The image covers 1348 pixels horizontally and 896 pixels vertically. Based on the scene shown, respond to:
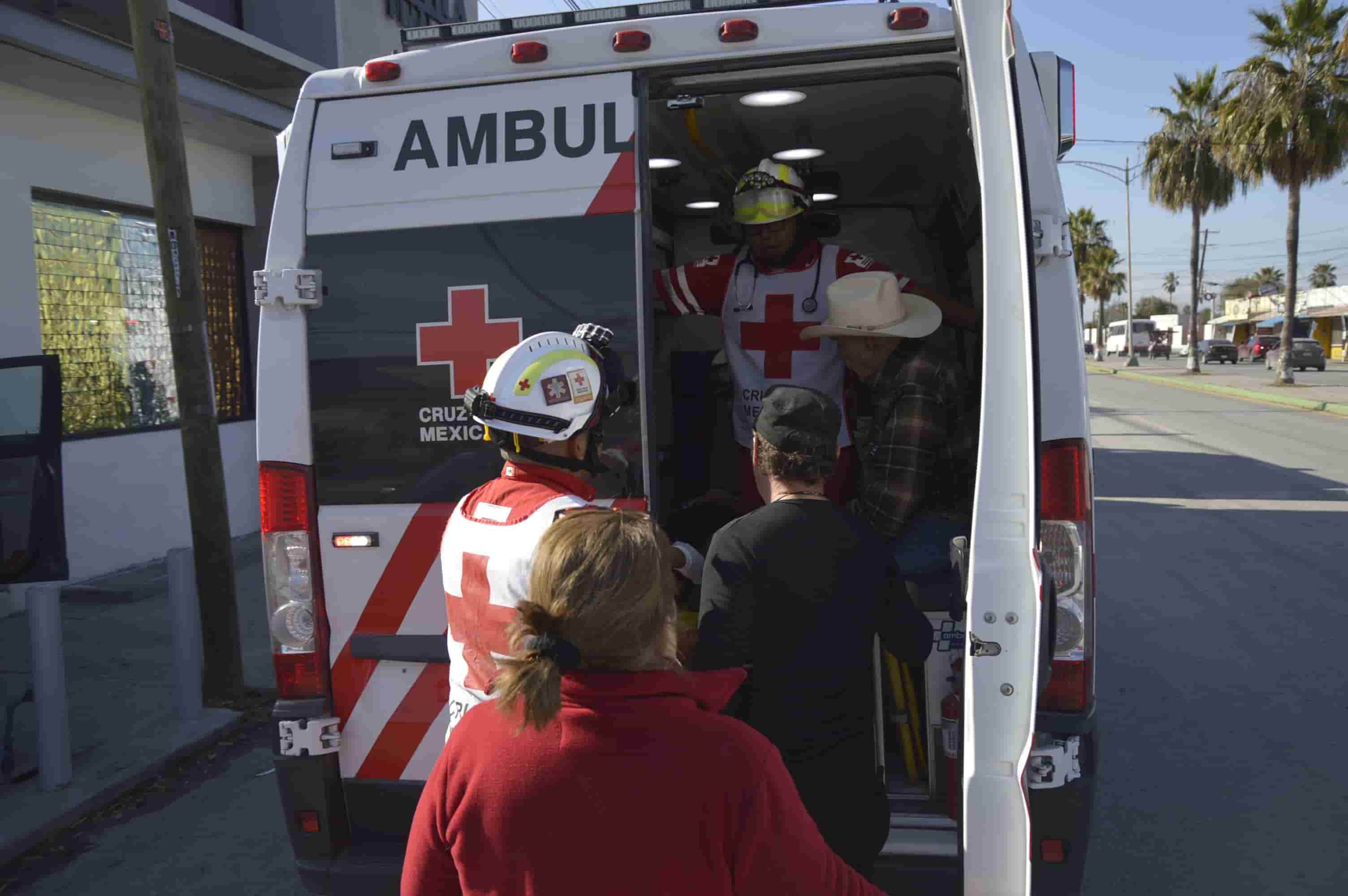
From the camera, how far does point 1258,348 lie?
193ft

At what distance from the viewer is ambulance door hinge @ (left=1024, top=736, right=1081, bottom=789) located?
263 centimetres

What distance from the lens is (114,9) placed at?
7656 mm

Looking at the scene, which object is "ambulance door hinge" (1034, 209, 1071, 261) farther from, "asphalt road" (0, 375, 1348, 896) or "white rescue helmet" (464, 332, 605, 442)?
"asphalt road" (0, 375, 1348, 896)

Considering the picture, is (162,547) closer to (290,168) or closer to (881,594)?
(290,168)

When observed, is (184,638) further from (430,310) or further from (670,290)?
(430,310)

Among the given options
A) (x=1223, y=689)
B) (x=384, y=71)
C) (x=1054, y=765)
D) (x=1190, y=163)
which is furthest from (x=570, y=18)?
(x=1190, y=163)

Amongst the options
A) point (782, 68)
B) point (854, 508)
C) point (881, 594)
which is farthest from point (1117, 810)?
point (782, 68)

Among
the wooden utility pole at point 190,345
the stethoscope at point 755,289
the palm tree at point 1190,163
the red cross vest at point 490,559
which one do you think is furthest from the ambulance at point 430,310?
the palm tree at point 1190,163

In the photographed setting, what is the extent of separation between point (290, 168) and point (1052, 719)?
2.53 m

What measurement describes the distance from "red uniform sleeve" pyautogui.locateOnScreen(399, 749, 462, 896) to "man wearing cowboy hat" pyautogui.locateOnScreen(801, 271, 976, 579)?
71.8 inches

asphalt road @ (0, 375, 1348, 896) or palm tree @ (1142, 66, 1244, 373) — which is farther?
palm tree @ (1142, 66, 1244, 373)

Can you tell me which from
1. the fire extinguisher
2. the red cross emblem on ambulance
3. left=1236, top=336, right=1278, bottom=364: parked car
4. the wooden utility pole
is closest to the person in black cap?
the fire extinguisher

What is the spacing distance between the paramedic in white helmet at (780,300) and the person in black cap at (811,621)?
1449mm

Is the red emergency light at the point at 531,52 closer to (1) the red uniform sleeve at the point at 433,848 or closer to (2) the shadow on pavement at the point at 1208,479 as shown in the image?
(1) the red uniform sleeve at the point at 433,848
